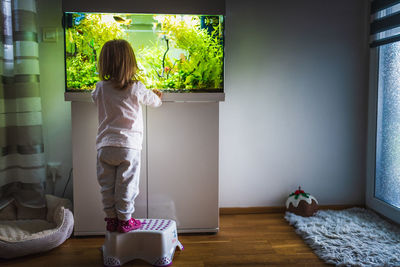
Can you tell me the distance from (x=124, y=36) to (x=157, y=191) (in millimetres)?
1098

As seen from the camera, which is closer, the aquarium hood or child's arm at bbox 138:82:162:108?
child's arm at bbox 138:82:162:108

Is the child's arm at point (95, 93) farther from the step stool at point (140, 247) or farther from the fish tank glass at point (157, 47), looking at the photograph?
the step stool at point (140, 247)

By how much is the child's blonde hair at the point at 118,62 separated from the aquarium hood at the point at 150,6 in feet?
1.20

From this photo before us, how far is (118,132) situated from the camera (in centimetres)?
238

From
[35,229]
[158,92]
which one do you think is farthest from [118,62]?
[35,229]

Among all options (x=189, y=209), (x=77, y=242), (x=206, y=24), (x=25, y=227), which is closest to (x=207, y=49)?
(x=206, y=24)

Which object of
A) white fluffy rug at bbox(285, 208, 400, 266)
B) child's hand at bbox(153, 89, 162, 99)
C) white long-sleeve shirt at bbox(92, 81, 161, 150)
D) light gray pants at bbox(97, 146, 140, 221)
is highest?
child's hand at bbox(153, 89, 162, 99)

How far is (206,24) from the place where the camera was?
108 inches

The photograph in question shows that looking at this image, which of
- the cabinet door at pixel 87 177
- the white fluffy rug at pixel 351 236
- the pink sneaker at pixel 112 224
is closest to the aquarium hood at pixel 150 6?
the cabinet door at pixel 87 177

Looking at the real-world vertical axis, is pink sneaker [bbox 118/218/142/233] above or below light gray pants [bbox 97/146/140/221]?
below

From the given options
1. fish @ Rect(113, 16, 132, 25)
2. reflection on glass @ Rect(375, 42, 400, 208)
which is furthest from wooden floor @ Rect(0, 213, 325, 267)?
fish @ Rect(113, 16, 132, 25)

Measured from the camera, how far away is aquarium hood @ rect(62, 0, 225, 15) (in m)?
2.62

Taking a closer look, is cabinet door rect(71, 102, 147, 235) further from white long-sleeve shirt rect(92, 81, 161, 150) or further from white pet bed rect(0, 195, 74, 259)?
white long-sleeve shirt rect(92, 81, 161, 150)

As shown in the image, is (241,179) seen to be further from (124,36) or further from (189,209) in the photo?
(124,36)
